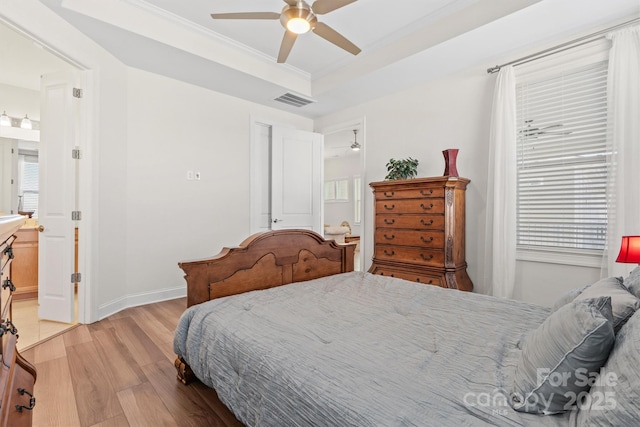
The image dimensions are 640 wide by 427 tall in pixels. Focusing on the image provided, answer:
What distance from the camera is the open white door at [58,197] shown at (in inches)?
112

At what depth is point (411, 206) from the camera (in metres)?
3.12

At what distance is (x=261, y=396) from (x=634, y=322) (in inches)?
44.9

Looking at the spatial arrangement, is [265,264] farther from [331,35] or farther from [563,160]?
[563,160]

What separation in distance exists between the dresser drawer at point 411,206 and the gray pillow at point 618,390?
219 centimetres

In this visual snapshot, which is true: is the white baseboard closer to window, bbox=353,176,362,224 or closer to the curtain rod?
the curtain rod

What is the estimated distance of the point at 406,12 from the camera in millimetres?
2789

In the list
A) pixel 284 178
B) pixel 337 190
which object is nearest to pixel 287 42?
pixel 284 178

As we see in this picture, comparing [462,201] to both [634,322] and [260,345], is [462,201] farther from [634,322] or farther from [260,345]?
[260,345]

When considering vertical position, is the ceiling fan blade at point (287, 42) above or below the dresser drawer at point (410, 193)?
above

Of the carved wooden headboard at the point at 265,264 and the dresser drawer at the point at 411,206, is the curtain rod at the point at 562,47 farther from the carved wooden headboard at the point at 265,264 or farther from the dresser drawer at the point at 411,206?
the carved wooden headboard at the point at 265,264

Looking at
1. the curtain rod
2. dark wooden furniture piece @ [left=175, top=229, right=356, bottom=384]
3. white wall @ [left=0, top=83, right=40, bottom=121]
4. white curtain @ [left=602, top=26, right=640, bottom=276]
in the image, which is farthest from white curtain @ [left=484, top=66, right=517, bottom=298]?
white wall @ [left=0, top=83, right=40, bottom=121]

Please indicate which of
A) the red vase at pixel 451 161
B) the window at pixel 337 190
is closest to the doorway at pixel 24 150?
the red vase at pixel 451 161

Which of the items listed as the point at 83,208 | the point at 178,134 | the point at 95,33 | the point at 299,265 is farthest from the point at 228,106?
the point at 299,265

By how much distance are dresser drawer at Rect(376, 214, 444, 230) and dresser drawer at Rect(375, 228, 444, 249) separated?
0.05m
